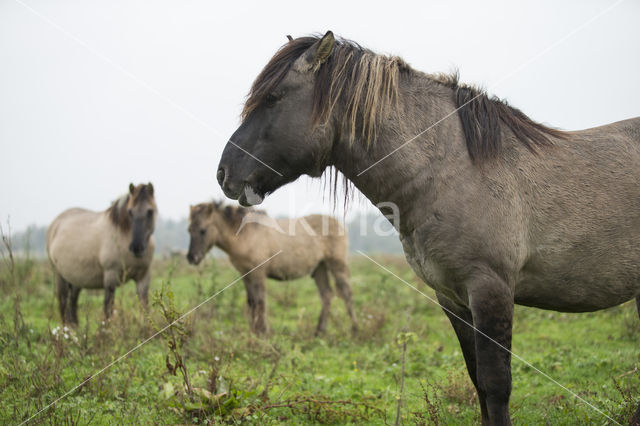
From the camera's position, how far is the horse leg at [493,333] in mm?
2633

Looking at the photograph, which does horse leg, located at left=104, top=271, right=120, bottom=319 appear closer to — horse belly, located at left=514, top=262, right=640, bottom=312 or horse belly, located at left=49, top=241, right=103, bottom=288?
horse belly, located at left=49, top=241, right=103, bottom=288

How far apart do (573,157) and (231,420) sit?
10.4ft

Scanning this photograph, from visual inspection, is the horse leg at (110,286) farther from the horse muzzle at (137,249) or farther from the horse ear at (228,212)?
the horse ear at (228,212)

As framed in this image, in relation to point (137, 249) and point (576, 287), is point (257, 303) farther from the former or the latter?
point (576, 287)

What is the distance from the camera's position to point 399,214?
2943mm

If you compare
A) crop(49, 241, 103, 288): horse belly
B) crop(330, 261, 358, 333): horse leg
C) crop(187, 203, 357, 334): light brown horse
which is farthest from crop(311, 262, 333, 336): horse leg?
crop(49, 241, 103, 288): horse belly

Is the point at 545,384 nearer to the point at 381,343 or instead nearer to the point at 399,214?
the point at 381,343

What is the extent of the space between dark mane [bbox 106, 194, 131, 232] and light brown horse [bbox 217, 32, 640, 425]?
6164 mm

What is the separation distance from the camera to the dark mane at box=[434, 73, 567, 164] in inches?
114

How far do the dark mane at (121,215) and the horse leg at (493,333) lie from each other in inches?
283

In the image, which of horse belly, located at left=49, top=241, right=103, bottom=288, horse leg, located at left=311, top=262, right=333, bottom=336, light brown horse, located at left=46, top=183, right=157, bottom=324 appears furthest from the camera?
horse leg, located at left=311, top=262, right=333, bottom=336

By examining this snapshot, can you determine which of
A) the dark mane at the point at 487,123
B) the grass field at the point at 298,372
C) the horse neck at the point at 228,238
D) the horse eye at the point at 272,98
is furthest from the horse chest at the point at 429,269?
the horse neck at the point at 228,238

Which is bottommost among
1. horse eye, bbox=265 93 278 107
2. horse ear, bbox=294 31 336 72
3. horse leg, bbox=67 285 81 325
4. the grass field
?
the grass field

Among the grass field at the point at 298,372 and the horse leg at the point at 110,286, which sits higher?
the horse leg at the point at 110,286
